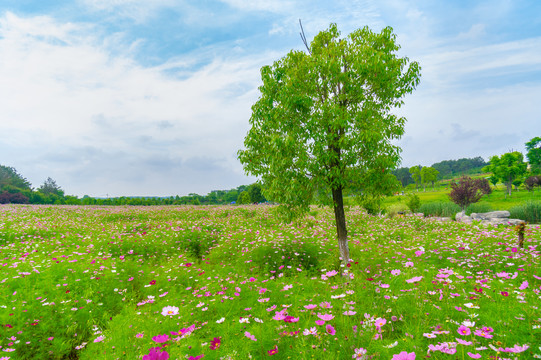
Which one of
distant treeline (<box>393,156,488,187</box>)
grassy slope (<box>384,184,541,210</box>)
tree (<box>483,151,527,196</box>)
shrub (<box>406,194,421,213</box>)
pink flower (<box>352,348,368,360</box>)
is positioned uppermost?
distant treeline (<box>393,156,488,187</box>)

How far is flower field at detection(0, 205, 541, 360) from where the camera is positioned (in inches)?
101

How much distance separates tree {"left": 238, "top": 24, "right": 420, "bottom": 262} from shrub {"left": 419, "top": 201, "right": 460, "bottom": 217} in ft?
61.0

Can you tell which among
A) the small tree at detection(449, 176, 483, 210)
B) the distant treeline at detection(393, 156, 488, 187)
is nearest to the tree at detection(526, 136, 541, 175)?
the small tree at detection(449, 176, 483, 210)

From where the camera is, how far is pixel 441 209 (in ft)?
73.5

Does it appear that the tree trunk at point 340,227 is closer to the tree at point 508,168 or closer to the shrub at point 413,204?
the shrub at point 413,204

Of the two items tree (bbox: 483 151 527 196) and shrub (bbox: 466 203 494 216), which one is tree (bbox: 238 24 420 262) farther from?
tree (bbox: 483 151 527 196)

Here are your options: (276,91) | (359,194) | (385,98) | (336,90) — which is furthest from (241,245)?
(385,98)

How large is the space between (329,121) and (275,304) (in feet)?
14.3

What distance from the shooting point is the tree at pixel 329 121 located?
6.49 m

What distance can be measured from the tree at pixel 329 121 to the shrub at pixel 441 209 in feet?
61.0

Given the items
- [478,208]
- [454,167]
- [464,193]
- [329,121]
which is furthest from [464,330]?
[454,167]

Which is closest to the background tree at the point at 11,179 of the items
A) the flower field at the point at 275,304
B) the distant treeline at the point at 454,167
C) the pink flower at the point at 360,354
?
the flower field at the point at 275,304

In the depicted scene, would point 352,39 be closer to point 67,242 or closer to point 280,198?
point 280,198

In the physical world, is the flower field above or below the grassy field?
above
